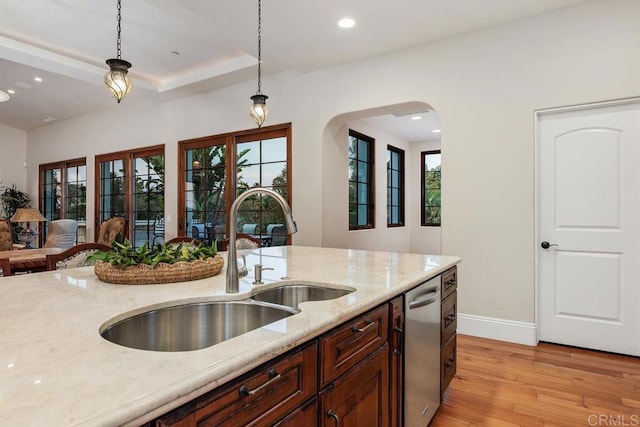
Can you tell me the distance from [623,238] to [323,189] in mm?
2868

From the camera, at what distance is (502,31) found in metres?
3.45

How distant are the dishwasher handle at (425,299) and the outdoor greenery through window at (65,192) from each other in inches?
296

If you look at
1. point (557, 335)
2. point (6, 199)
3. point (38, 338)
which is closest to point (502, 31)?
point (557, 335)

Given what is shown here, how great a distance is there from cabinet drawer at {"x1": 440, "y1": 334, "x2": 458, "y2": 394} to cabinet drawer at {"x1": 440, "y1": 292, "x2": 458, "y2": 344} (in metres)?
0.06

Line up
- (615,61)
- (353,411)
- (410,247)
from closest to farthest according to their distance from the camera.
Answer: (353,411) < (615,61) < (410,247)

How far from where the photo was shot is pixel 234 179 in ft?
17.7

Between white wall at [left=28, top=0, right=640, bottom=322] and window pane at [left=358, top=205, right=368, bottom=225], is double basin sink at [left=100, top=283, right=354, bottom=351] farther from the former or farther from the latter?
window pane at [left=358, top=205, right=368, bottom=225]

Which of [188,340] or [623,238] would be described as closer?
[188,340]

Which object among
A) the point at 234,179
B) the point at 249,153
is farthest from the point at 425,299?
the point at 234,179

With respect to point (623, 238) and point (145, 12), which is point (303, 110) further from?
point (623, 238)

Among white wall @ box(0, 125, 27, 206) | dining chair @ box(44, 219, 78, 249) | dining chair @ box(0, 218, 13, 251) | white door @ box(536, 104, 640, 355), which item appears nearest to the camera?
white door @ box(536, 104, 640, 355)

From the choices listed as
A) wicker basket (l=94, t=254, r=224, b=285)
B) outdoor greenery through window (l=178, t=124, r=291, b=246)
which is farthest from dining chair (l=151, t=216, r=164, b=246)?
wicker basket (l=94, t=254, r=224, b=285)

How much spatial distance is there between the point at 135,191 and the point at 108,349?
256 inches

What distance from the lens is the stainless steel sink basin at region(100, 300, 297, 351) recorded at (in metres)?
1.25
